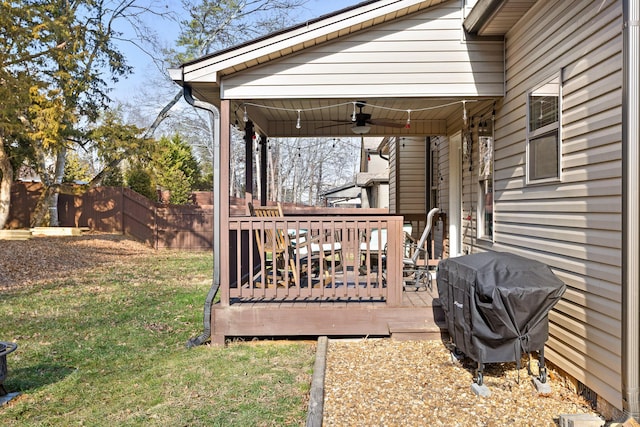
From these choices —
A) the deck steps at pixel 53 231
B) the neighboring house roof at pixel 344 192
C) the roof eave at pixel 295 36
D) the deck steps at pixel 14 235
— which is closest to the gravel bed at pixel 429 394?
the roof eave at pixel 295 36

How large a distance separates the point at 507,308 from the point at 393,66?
9.45 feet

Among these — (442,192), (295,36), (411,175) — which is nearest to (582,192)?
Result: (295,36)

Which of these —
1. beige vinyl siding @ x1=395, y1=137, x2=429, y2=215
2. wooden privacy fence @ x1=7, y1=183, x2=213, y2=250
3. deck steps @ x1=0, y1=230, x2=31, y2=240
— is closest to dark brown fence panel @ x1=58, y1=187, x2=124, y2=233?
wooden privacy fence @ x1=7, y1=183, x2=213, y2=250

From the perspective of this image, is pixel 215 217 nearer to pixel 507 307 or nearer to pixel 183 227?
pixel 507 307

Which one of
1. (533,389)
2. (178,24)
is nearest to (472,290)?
(533,389)

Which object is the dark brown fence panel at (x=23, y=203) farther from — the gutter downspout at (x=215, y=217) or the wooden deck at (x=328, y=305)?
the wooden deck at (x=328, y=305)

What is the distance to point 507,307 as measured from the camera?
3.25m

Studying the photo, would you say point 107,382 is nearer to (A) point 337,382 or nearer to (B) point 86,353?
(B) point 86,353

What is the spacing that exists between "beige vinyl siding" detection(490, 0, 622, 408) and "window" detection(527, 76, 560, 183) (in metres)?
0.10

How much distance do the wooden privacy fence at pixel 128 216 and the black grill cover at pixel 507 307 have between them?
12.8 meters

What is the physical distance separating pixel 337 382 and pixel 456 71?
11.3 feet

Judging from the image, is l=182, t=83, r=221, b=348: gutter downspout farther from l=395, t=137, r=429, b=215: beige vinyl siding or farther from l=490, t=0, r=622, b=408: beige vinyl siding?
l=395, t=137, r=429, b=215: beige vinyl siding

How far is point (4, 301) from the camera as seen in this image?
682cm

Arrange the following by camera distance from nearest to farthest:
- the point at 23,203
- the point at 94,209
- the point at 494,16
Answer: the point at 494,16 → the point at 23,203 → the point at 94,209
